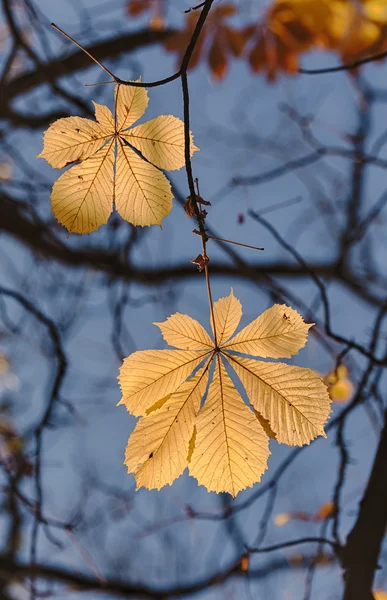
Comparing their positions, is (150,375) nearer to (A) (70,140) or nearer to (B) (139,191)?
(B) (139,191)

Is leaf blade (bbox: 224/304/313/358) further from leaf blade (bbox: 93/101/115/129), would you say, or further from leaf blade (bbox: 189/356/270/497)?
leaf blade (bbox: 93/101/115/129)

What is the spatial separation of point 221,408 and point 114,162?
0.46 metres

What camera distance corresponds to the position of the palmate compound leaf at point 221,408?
2.65ft

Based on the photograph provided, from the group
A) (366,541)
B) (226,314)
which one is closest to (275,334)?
(226,314)

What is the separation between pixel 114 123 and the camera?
840 millimetres

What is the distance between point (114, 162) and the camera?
0.85 m

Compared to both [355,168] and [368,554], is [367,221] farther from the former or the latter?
[355,168]

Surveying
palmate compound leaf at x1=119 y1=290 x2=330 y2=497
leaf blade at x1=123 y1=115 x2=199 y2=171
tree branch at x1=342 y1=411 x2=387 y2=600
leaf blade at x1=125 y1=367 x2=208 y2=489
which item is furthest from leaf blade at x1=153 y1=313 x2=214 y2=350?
tree branch at x1=342 y1=411 x2=387 y2=600

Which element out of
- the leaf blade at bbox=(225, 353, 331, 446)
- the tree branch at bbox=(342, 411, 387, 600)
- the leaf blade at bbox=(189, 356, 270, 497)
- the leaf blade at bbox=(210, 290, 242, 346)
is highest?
the leaf blade at bbox=(210, 290, 242, 346)

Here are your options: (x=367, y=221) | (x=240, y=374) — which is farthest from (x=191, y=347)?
(x=367, y=221)

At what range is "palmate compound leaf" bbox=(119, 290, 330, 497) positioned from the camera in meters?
0.81

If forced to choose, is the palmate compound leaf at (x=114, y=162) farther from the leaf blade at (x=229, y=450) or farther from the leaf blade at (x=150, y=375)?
the leaf blade at (x=229, y=450)

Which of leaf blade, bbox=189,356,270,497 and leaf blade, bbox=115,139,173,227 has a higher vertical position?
leaf blade, bbox=115,139,173,227

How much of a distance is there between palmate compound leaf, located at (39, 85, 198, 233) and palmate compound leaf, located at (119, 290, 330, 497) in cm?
22
